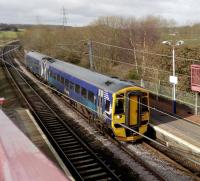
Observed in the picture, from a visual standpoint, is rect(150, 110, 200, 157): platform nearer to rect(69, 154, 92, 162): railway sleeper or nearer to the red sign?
the red sign

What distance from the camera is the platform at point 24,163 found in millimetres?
2156

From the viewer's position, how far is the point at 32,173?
86.3 inches

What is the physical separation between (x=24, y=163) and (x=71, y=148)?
1301cm

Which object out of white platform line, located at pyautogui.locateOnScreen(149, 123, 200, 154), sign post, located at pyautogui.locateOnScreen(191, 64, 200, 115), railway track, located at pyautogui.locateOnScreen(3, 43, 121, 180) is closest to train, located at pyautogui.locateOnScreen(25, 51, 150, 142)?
white platform line, located at pyautogui.locateOnScreen(149, 123, 200, 154)

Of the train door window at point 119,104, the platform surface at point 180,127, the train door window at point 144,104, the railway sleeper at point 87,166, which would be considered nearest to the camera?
the railway sleeper at point 87,166

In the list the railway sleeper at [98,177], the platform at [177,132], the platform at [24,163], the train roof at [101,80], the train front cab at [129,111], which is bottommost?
the railway sleeper at [98,177]

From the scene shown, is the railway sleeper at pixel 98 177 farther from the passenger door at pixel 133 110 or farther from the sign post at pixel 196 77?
the sign post at pixel 196 77

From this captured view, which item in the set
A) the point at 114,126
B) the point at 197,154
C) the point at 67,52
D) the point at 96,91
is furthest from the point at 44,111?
the point at 67,52

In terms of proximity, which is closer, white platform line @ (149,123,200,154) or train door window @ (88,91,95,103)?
white platform line @ (149,123,200,154)

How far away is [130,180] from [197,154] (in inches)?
149

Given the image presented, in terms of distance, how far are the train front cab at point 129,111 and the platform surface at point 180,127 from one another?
1.86 meters

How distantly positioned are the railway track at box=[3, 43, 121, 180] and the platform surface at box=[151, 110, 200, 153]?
439cm

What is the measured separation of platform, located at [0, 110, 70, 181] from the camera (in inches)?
84.9

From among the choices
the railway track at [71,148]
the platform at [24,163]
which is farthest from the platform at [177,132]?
the platform at [24,163]
